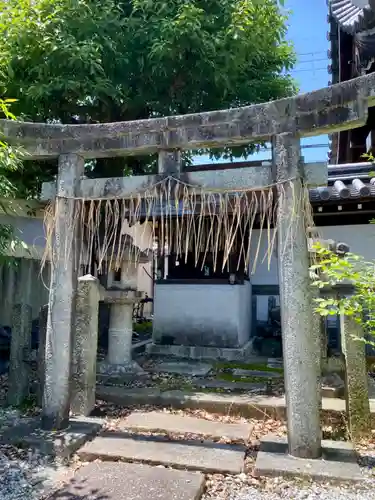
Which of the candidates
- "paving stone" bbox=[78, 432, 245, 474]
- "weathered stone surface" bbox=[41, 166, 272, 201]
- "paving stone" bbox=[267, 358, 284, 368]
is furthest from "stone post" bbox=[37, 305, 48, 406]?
"paving stone" bbox=[267, 358, 284, 368]

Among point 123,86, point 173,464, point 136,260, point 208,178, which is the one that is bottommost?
point 173,464

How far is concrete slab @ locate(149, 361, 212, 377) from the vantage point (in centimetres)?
725

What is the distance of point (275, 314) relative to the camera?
31.1 ft

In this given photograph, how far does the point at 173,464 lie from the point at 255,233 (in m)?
6.48

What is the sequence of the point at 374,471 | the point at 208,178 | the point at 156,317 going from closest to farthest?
the point at 374,471, the point at 208,178, the point at 156,317

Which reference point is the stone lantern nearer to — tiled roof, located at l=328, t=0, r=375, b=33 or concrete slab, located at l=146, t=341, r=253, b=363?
concrete slab, located at l=146, t=341, r=253, b=363

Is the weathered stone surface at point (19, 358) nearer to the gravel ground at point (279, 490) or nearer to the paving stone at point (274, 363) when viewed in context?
the gravel ground at point (279, 490)

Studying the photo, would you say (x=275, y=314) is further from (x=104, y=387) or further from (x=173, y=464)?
(x=173, y=464)

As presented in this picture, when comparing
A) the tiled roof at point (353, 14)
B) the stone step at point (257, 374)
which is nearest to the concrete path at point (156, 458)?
the stone step at point (257, 374)

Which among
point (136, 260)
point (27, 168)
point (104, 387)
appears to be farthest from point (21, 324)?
point (27, 168)

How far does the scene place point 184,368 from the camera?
7.63 metres

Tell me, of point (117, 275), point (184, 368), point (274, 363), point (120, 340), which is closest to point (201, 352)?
point (184, 368)

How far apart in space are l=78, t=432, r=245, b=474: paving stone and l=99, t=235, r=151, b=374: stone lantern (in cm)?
256

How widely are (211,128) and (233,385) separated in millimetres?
4006
